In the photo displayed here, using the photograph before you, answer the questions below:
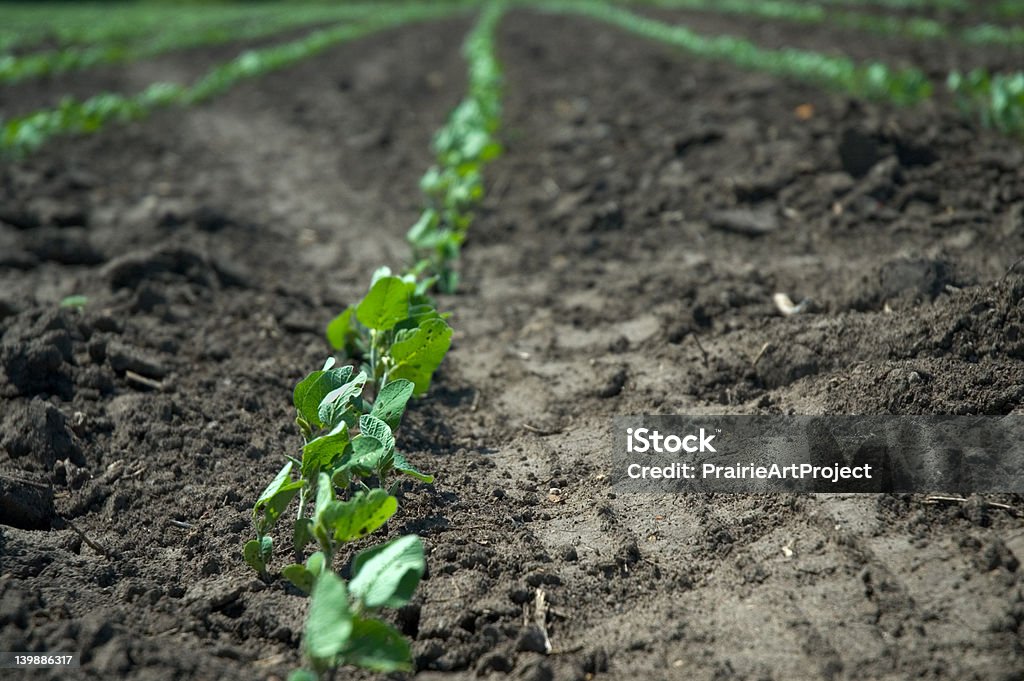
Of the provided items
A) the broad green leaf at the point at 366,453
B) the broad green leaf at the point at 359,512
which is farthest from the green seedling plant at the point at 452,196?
the broad green leaf at the point at 359,512

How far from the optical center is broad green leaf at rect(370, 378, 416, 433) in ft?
7.98

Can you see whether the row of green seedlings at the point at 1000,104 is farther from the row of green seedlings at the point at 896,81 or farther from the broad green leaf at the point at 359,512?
the broad green leaf at the point at 359,512

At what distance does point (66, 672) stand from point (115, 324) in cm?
212

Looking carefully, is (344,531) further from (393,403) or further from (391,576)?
(393,403)

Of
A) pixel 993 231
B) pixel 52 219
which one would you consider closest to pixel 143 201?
pixel 52 219

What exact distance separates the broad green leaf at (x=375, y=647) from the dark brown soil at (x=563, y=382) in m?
0.28

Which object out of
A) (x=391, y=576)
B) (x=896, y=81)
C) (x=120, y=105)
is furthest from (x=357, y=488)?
(x=120, y=105)

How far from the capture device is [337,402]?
231cm

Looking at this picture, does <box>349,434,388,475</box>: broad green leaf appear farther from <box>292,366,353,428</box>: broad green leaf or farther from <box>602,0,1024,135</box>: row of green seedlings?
<box>602,0,1024,135</box>: row of green seedlings

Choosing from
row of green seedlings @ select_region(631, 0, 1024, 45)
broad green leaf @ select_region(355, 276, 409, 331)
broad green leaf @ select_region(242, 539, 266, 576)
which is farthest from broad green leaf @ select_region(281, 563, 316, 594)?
row of green seedlings @ select_region(631, 0, 1024, 45)

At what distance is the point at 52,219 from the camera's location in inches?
214

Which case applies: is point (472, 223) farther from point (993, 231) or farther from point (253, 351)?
point (993, 231)

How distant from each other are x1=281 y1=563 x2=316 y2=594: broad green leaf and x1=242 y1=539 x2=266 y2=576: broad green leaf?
0.77 feet

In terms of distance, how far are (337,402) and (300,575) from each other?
0.48m
